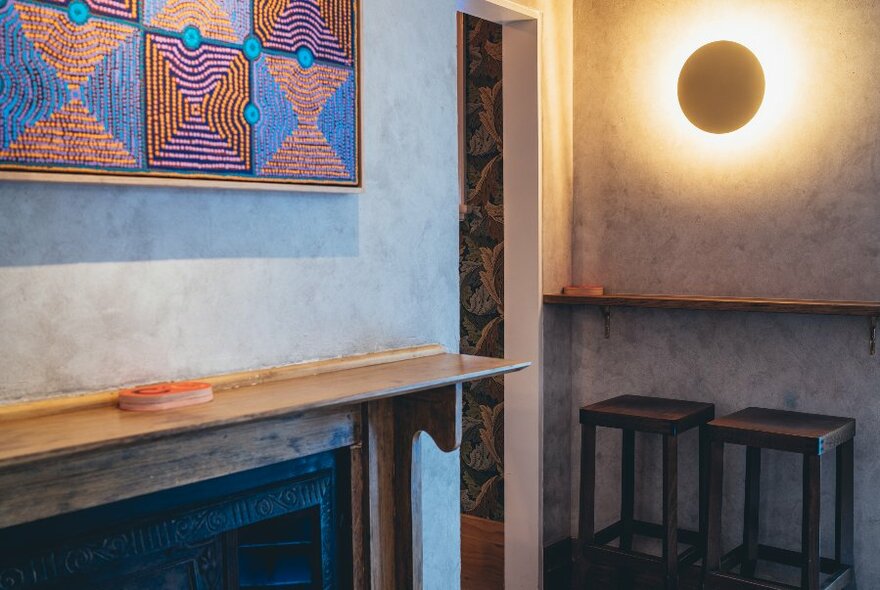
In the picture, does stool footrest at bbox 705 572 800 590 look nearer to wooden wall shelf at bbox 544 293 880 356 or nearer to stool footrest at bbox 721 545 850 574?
stool footrest at bbox 721 545 850 574

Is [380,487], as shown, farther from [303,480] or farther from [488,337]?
[488,337]

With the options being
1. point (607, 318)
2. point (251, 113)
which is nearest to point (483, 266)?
point (607, 318)

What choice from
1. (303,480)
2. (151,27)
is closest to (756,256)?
(303,480)

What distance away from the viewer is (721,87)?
323 cm

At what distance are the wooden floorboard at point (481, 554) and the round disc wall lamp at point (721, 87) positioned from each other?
2.03 m

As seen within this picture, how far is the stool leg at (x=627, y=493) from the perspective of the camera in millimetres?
3284

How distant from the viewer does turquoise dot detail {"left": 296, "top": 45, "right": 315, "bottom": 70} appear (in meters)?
2.01

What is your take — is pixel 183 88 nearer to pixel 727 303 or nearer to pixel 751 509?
pixel 727 303

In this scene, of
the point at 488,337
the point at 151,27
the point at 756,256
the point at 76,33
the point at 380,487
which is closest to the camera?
the point at 76,33

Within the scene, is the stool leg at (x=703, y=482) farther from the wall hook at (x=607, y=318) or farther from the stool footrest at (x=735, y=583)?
the wall hook at (x=607, y=318)

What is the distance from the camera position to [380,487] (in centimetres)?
220

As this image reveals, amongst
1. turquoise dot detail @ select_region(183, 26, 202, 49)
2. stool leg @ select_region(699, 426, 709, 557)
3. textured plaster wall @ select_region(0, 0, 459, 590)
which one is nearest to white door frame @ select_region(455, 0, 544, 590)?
stool leg @ select_region(699, 426, 709, 557)

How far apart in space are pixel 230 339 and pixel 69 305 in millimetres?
381

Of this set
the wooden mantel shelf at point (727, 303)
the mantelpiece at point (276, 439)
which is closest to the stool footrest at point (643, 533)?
the wooden mantel shelf at point (727, 303)
